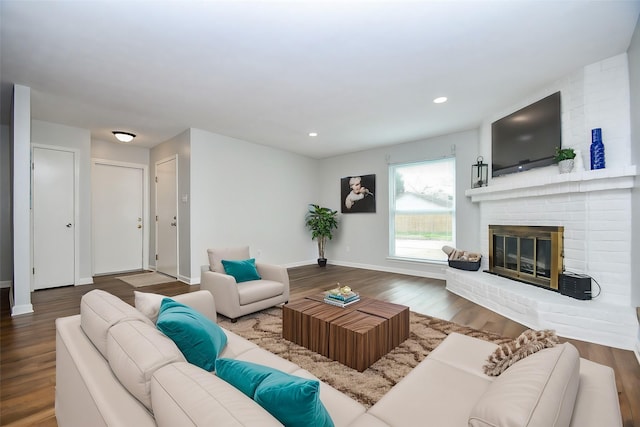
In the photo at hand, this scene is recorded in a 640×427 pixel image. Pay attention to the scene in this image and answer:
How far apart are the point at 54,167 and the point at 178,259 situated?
2.31 m

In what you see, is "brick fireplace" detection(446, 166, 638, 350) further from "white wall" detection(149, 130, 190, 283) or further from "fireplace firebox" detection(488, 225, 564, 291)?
"white wall" detection(149, 130, 190, 283)

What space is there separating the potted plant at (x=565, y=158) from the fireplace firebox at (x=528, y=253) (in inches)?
25.3

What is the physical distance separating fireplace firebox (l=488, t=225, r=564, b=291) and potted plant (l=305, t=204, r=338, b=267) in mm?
3256

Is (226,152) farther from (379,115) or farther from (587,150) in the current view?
(587,150)

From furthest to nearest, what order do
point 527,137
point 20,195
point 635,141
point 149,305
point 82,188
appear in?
point 82,188 → point 527,137 → point 20,195 → point 635,141 → point 149,305

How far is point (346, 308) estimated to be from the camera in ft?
8.21

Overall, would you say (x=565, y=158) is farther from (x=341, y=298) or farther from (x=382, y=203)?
(x=382, y=203)

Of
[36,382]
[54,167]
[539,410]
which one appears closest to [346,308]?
[539,410]

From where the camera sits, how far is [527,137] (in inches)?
138

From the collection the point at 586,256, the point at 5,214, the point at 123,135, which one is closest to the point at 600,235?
the point at 586,256

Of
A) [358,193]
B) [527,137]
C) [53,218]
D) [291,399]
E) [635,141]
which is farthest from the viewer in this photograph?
[358,193]

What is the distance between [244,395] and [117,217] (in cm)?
619

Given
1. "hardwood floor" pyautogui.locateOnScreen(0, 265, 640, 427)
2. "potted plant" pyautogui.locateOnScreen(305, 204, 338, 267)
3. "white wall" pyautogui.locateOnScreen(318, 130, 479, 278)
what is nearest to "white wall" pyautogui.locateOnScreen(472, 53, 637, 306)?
"hardwood floor" pyautogui.locateOnScreen(0, 265, 640, 427)

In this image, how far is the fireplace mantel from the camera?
2.56 m
